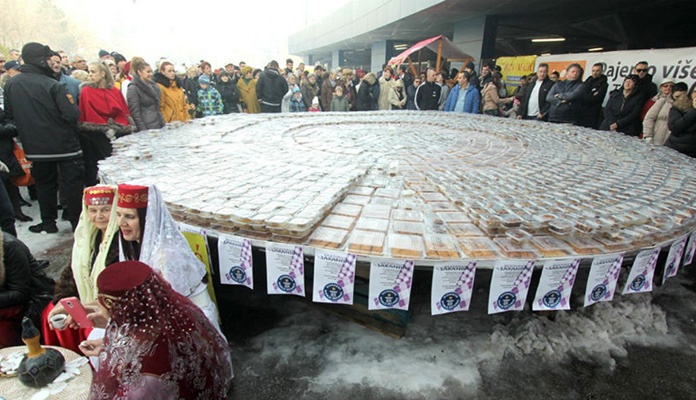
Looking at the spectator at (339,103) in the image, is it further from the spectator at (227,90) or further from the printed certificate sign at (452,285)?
the printed certificate sign at (452,285)

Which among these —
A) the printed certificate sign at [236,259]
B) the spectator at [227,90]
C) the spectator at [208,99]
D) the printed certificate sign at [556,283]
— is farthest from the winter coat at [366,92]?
the printed certificate sign at [556,283]

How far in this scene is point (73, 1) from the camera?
181ft

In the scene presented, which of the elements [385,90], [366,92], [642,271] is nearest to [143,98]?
[642,271]

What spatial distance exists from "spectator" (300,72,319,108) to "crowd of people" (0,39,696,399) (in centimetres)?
3

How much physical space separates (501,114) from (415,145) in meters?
5.99

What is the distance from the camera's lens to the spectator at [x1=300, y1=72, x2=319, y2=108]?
1038 cm

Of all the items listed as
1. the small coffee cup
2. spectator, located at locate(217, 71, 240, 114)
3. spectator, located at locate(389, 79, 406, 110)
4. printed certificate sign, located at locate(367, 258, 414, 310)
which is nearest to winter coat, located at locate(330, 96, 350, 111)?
spectator, located at locate(389, 79, 406, 110)

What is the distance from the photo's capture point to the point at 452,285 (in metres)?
2.18

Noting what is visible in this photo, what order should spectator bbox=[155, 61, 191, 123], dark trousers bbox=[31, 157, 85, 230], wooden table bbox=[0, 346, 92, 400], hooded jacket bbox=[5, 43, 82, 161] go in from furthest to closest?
spectator bbox=[155, 61, 191, 123] < dark trousers bbox=[31, 157, 85, 230] < hooded jacket bbox=[5, 43, 82, 161] < wooden table bbox=[0, 346, 92, 400]

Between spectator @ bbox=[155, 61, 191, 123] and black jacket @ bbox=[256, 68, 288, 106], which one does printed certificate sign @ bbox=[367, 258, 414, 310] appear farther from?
black jacket @ bbox=[256, 68, 288, 106]

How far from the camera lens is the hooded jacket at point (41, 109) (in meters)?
4.12

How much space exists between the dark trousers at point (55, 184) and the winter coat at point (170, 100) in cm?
190

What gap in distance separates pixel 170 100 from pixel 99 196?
14.9ft

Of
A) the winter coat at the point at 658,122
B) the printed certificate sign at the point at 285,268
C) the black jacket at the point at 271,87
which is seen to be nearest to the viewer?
the printed certificate sign at the point at 285,268
